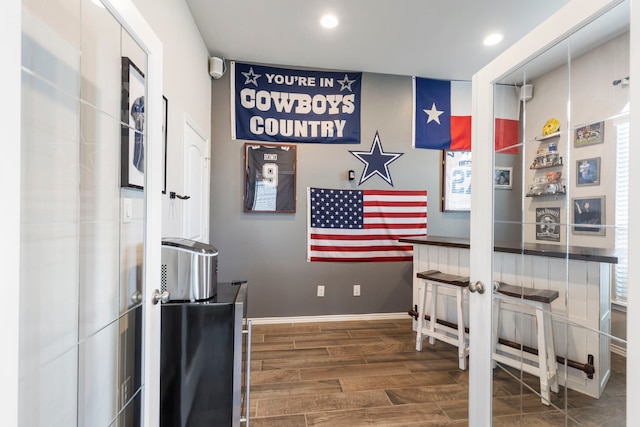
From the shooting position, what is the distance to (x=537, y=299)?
1259mm

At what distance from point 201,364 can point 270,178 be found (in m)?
2.21

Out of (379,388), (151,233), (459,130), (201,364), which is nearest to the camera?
(151,233)

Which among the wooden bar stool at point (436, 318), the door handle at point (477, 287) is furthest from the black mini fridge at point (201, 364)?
the wooden bar stool at point (436, 318)

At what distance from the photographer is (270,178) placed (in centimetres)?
322

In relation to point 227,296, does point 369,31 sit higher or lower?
higher

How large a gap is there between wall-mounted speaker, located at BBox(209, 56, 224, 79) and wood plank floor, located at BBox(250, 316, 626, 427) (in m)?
2.84

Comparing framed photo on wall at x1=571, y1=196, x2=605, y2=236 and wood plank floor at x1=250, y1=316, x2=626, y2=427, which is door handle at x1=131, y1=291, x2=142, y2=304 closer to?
wood plank floor at x1=250, y1=316, x2=626, y2=427

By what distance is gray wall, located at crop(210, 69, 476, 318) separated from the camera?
3160mm

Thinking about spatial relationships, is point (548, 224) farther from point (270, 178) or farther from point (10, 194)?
point (270, 178)

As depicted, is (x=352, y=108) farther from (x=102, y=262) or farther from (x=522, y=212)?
(x=102, y=262)

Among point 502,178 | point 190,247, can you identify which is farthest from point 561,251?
point 190,247

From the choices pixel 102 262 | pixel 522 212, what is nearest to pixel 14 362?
pixel 102 262

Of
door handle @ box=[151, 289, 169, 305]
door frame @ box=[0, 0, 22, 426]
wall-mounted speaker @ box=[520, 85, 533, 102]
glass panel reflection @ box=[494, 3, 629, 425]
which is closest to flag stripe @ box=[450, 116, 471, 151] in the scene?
glass panel reflection @ box=[494, 3, 629, 425]

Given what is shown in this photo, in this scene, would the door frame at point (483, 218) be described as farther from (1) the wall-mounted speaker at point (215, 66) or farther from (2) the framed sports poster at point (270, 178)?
(1) the wall-mounted speaker at point (215, 66)
